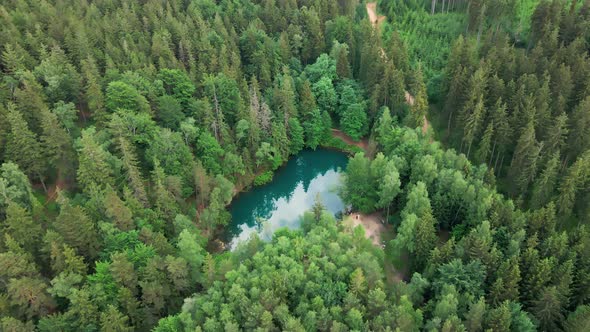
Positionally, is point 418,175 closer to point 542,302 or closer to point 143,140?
point 542,302

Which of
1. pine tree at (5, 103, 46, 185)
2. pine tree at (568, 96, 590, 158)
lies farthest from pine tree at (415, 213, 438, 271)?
pine tree at (5, 103, 46, 185)

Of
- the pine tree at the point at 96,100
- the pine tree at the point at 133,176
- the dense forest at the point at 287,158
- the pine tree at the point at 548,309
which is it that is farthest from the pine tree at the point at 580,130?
the pine tree at the point at 96,100

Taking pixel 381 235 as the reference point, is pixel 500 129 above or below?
above

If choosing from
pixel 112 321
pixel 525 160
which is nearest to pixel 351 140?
pixel 525 160

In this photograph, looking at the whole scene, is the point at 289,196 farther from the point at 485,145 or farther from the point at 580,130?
the point at 580,130

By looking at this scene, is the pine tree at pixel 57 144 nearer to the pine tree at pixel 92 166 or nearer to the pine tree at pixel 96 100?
the pine tree at pixel 92 166

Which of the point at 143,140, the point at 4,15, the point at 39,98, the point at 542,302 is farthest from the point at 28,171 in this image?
the point at 542,302

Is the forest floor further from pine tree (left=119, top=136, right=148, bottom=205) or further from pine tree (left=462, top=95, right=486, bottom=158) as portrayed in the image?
pine tree (left=119, top=136, right=148, bottom=205)
